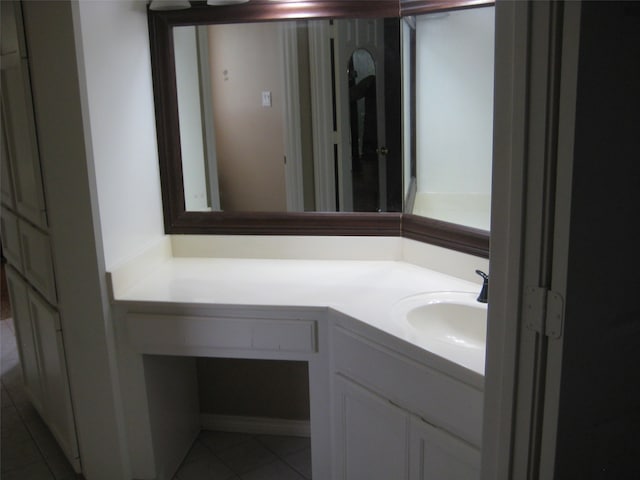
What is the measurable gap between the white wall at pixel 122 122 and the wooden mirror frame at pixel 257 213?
46 millimetres

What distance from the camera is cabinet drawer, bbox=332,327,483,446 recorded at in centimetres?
138

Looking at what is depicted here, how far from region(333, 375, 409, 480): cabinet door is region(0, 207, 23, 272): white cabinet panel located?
1340mm


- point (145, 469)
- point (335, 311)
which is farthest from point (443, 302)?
point (145, 469)

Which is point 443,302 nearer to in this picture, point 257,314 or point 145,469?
point 257,314

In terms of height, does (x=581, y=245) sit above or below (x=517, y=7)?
below

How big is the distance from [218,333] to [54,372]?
0.71 m

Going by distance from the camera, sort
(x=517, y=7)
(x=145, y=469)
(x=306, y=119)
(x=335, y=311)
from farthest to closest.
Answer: (x=306, y=119)
(x=145, y=469)
(x=335, y=311)
(x=517, y=7)

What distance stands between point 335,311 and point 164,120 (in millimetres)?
1054

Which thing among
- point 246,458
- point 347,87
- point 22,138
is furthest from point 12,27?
point 246,458

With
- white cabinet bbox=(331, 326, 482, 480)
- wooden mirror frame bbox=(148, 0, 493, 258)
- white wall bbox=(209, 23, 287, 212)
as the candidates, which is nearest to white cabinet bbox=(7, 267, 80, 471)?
wooden mirror frame bbox=(148, 0, 493, 258)

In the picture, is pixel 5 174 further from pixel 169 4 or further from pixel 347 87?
pixel 347 87

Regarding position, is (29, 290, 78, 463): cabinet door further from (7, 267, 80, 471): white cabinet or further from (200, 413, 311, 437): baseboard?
(200, 413, 311, 437): baseboard

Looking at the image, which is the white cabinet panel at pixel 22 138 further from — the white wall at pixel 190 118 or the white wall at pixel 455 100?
the white wall at pixel 455 100

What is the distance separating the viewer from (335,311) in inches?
69.7
